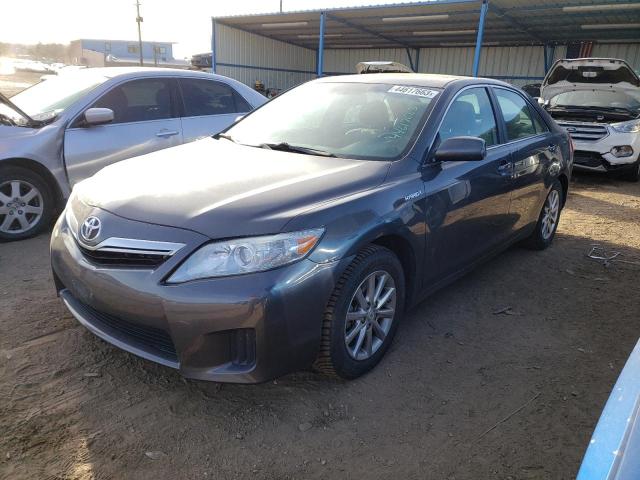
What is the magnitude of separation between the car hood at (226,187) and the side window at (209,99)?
2.53 meters

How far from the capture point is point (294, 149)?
328 centimetres

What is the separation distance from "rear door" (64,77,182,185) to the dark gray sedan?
1.66 metres

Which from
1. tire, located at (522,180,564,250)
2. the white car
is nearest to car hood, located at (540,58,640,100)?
the white car

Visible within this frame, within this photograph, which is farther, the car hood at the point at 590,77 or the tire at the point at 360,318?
the car hood at the point at 590,77

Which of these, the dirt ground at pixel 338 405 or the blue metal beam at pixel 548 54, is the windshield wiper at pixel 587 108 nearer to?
the dirt ground at pixel 338 405

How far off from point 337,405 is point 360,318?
0.45 metres

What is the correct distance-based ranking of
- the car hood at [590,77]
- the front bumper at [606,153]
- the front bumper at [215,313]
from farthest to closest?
the car hood at [590,77], the front bumper at [606,153], the front bumper at [215,313]

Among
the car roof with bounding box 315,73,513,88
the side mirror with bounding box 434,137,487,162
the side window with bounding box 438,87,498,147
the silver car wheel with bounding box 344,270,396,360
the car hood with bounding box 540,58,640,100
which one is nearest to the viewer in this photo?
the silver car wheel with bounding box 344,270,396,360

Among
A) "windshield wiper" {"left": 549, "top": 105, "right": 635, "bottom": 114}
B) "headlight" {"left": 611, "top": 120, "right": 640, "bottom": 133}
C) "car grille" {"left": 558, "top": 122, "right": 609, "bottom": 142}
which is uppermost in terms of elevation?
"windshield wiper" {"left": 549, "top": 105, "right": 635, "bottom": 114}

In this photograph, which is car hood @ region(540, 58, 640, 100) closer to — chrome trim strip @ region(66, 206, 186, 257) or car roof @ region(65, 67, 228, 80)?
car roof @ region(65, 67, 228, 80)

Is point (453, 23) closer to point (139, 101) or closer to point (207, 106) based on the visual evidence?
point (207, 106)

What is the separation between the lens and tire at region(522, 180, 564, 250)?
15.9 ft

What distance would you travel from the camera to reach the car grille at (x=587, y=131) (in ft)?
28.5

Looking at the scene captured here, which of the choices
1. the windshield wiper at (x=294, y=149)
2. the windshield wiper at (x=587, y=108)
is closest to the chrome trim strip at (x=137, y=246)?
the windshield wiper at (x=294, y=149)
